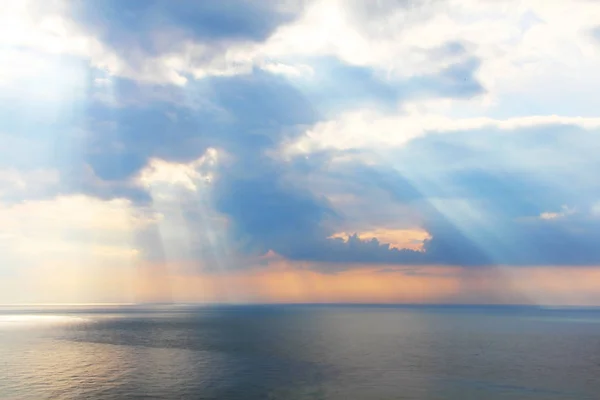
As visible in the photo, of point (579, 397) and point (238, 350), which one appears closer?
point (579, 397)

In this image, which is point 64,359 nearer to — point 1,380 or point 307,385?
point 1,380

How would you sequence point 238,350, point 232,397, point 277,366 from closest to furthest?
point 232,397 → point 277,366 → point 238,350

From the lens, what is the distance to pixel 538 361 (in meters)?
86.8

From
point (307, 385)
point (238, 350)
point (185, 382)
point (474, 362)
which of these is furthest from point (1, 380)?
point (474, 362)

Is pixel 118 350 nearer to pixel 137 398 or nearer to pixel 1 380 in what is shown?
pixel 1 380

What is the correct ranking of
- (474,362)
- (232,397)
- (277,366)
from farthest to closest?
(474,362), (277,366), (232,397)

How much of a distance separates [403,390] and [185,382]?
25.7m

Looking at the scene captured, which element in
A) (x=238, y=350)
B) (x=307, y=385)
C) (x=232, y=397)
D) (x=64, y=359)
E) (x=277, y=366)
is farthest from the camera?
(x=238, y=350)

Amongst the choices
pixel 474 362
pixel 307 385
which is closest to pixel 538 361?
pixel 474 362

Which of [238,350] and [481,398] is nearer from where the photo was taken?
[481,398]

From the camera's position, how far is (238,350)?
10481cm

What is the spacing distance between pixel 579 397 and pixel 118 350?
8194 cm

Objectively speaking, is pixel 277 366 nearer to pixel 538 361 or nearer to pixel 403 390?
pixel 403 390

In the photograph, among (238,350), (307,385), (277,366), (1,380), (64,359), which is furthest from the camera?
(238,350)
